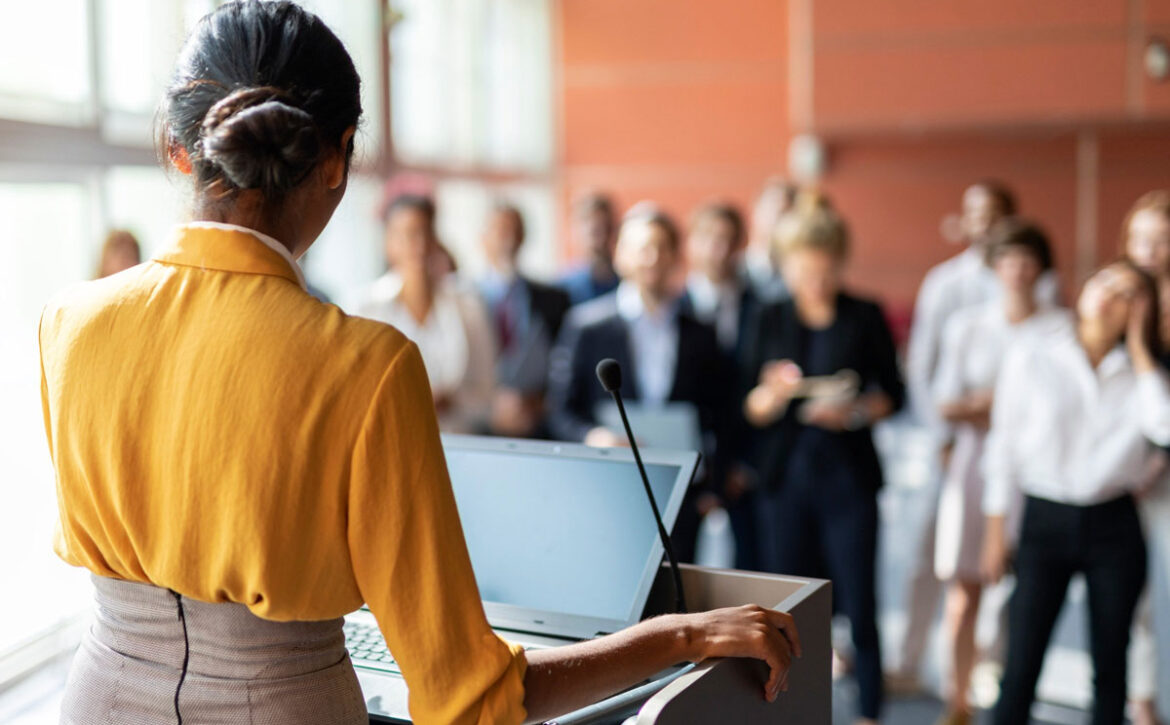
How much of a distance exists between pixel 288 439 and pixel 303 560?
0.10m

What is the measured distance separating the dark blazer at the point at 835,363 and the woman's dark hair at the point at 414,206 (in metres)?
1.10

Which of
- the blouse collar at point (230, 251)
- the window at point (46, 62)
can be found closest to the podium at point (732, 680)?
the blouse collar at point (230, 251)

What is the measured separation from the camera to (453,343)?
12.1 ft

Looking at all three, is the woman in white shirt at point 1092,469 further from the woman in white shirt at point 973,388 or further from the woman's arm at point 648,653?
the woman's arm at point 648,653

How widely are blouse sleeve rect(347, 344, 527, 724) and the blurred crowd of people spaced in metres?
1.89

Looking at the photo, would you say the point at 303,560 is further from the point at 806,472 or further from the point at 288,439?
the point at 806,472

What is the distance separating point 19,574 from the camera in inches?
96.7

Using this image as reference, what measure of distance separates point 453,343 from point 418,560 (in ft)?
9.13

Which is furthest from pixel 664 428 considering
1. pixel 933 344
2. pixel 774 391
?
pixel 933 344

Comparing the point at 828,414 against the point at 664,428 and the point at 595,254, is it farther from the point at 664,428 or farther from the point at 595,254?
the point at 595,254

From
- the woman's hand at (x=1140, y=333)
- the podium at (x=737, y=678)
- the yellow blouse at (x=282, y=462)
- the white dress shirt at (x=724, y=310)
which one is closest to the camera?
the yellow blouse at (x=282, y=462)

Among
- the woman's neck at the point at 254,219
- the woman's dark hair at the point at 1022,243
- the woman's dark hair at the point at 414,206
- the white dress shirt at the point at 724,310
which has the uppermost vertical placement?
the woman's dark hair at the point at 414,206

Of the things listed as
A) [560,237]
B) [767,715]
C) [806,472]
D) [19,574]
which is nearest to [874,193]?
[560,237]

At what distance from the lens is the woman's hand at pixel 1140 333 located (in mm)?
2672
